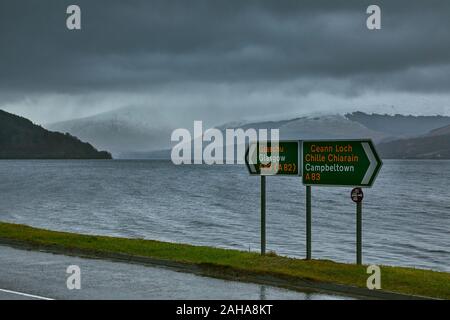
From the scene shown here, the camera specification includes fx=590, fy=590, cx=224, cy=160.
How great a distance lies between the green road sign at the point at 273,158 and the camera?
1633 centimetres

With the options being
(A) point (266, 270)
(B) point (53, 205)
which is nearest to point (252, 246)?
(A) point (266, 270)

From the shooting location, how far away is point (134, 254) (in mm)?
15734

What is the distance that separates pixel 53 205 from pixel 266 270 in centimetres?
6086

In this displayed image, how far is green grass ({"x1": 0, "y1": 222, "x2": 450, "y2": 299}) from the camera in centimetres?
1266

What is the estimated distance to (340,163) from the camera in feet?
51.3

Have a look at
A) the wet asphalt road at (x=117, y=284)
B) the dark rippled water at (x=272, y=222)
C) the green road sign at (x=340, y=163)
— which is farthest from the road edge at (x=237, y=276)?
the dark rippled water at (x=272, y=222)

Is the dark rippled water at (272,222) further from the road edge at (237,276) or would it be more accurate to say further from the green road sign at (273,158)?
the road edge at (237,276)

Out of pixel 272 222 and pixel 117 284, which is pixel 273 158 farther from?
pixel 272 222

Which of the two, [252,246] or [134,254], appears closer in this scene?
[134,254]

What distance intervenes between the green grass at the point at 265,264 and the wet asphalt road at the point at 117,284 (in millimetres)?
1036

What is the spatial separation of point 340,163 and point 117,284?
673cm

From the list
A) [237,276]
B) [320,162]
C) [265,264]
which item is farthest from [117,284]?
[320,162]

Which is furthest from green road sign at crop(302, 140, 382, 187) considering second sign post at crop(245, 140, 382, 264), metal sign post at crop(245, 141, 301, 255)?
metal sign post at crop(245, 141, 301, 255)
